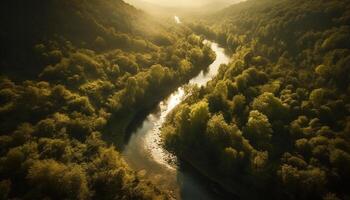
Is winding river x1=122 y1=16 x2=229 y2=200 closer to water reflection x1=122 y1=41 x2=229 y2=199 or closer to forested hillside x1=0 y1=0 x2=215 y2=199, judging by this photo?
water reflection x1=122 y1=41 x2=229 y2=199

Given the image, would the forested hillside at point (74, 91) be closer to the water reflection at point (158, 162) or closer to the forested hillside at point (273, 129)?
the water reflection at point (158, 162)

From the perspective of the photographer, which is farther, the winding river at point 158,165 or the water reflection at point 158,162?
the water reflection at point 158,162

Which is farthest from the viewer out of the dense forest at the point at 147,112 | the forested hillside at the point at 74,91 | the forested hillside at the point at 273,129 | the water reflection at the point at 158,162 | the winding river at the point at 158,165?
the water reflection at the point at 158,162

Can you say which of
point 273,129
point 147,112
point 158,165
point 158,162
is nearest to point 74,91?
point 147,112

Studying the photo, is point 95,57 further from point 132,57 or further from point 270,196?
point 270,196

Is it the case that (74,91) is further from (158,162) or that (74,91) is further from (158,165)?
(158,165)

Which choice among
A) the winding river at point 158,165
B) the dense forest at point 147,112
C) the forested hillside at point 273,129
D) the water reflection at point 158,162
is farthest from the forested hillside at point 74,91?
the forested hillside at point 273,129

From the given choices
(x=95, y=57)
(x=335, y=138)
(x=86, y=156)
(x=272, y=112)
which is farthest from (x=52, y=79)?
(x=335, y=138)
